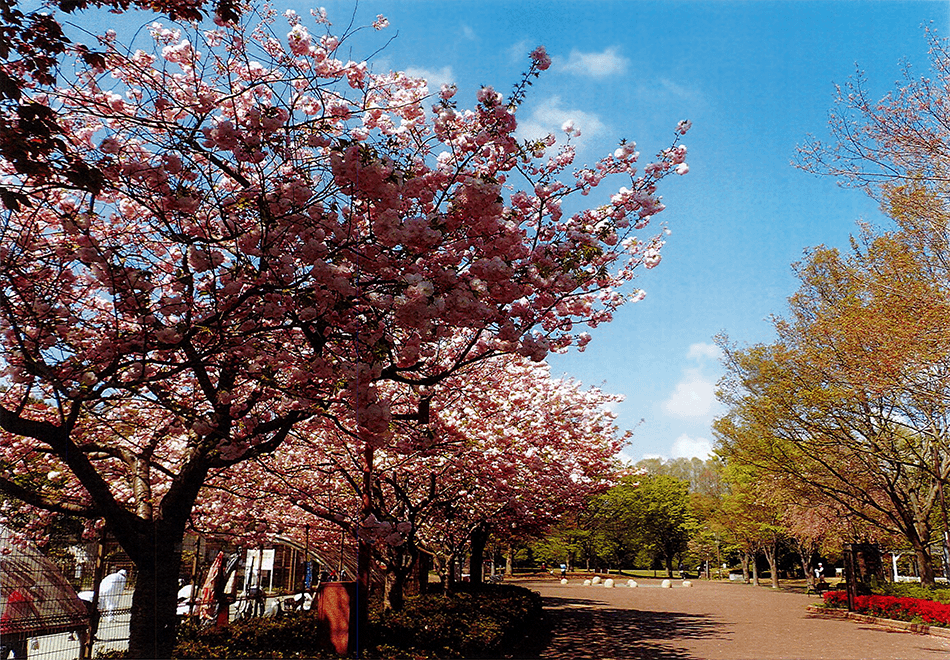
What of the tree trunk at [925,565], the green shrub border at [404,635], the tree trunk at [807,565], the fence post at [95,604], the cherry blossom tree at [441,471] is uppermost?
the cherry blossom tree at [441,471]

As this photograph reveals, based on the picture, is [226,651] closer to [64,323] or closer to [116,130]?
[64,323]

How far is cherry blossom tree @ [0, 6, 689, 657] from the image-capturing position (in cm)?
471

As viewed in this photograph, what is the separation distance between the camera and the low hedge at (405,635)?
7.29m

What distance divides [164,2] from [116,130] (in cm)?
158

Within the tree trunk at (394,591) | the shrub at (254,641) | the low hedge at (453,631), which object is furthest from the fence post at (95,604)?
the tree trunk at (394,591)

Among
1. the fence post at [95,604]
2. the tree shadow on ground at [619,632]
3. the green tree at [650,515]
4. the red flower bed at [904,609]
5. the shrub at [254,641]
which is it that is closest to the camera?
the fence post at [95,604]

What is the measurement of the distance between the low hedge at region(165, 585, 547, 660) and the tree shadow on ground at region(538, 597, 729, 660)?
3.83 ft

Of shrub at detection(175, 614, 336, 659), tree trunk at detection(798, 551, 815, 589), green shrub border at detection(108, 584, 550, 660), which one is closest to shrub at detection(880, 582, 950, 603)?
green shrub border at detection(108, 584, 550, 660)

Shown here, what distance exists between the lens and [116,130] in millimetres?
5672

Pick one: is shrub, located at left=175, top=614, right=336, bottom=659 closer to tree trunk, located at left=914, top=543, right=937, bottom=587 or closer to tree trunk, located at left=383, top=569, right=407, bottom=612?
tree trunk, located at left=383, top=569, right=407, bottom=612

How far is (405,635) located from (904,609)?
15.8 meters

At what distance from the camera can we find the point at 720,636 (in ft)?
50.8

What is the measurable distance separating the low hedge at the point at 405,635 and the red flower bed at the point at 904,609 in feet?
34.7

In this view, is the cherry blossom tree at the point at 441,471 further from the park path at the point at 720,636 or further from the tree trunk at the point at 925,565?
the tree trunk at the point at 925,565
